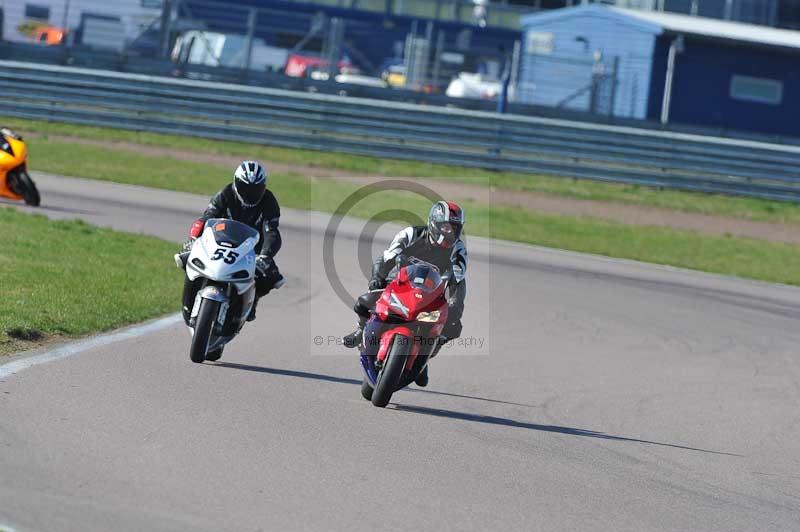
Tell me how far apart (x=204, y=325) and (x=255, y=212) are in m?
1.15

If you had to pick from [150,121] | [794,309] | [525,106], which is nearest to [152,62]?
[150,121]

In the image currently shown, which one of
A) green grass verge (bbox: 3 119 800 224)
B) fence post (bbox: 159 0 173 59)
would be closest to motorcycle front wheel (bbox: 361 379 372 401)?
green grass verge (bbox: 3 119 800 224)

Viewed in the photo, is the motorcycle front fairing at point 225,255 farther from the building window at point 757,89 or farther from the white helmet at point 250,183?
the building window at point 757,89

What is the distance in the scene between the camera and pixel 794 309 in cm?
1698

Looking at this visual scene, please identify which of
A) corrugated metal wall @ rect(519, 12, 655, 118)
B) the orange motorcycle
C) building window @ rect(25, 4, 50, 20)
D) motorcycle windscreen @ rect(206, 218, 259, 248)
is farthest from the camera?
corrugated metal wall @ rect(519, 12, 655, 118)

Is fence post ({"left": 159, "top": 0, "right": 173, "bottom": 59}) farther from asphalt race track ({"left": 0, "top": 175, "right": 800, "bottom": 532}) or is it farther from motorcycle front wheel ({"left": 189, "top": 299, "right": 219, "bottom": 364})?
motorcycle front wheel ({"left": 189, "top": 299, "right": 219, "bottom": 364})

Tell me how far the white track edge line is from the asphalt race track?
4.7 inches

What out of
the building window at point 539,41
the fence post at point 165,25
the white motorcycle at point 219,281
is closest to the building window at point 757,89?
the building window at point 539,41

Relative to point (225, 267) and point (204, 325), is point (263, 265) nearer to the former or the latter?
point (225, 267)

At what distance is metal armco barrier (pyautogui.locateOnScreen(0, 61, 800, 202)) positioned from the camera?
87.4 feet

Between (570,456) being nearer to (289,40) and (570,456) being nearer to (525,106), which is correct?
(525,106)

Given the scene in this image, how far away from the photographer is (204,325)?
9.19 metres

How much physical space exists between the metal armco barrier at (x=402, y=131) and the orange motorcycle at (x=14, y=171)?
30.1 feet

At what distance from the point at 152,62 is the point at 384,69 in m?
20.6
